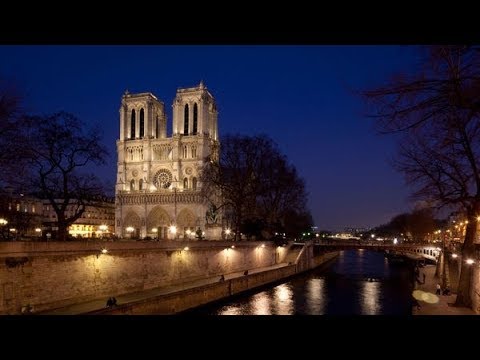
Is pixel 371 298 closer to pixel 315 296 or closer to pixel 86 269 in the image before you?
pixel 315 296

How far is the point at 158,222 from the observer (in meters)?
65.0

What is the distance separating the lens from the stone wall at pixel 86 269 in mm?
15289

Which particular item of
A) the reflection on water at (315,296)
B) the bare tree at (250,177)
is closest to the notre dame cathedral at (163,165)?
the bare tree at (250,177)

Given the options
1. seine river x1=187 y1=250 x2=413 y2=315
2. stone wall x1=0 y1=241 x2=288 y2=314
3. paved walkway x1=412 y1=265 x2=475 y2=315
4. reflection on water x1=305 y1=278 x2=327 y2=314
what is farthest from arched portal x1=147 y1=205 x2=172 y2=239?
paved walkway x1=412 y1=265 x2=475 y2=315

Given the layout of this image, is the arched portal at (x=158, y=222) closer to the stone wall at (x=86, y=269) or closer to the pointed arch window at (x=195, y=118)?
the pointed arch window at (x=195, y=118)

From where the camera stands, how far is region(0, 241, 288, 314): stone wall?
15.3 m

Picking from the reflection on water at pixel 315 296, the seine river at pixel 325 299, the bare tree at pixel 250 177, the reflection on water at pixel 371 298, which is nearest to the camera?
the seine river at pixel 325 299

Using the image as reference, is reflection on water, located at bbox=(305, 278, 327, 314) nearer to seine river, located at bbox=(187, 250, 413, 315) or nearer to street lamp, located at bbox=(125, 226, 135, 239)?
seine river, located at bbox=(187, 250, 413, 315)

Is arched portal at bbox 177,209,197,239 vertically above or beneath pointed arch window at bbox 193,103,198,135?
beneath

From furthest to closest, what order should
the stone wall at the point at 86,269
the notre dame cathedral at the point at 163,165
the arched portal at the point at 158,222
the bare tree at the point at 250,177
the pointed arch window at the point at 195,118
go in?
the pointed arch window at the point at 195,118
the arched portal at the point at 158,222
the notre dame cathedral at the point at 163,165
the bare tree at the point at 250,177
the stone wall at the point at 86,269

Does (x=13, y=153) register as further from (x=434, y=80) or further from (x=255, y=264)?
(x=255, y=264)

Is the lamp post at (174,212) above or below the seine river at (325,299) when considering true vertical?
above
